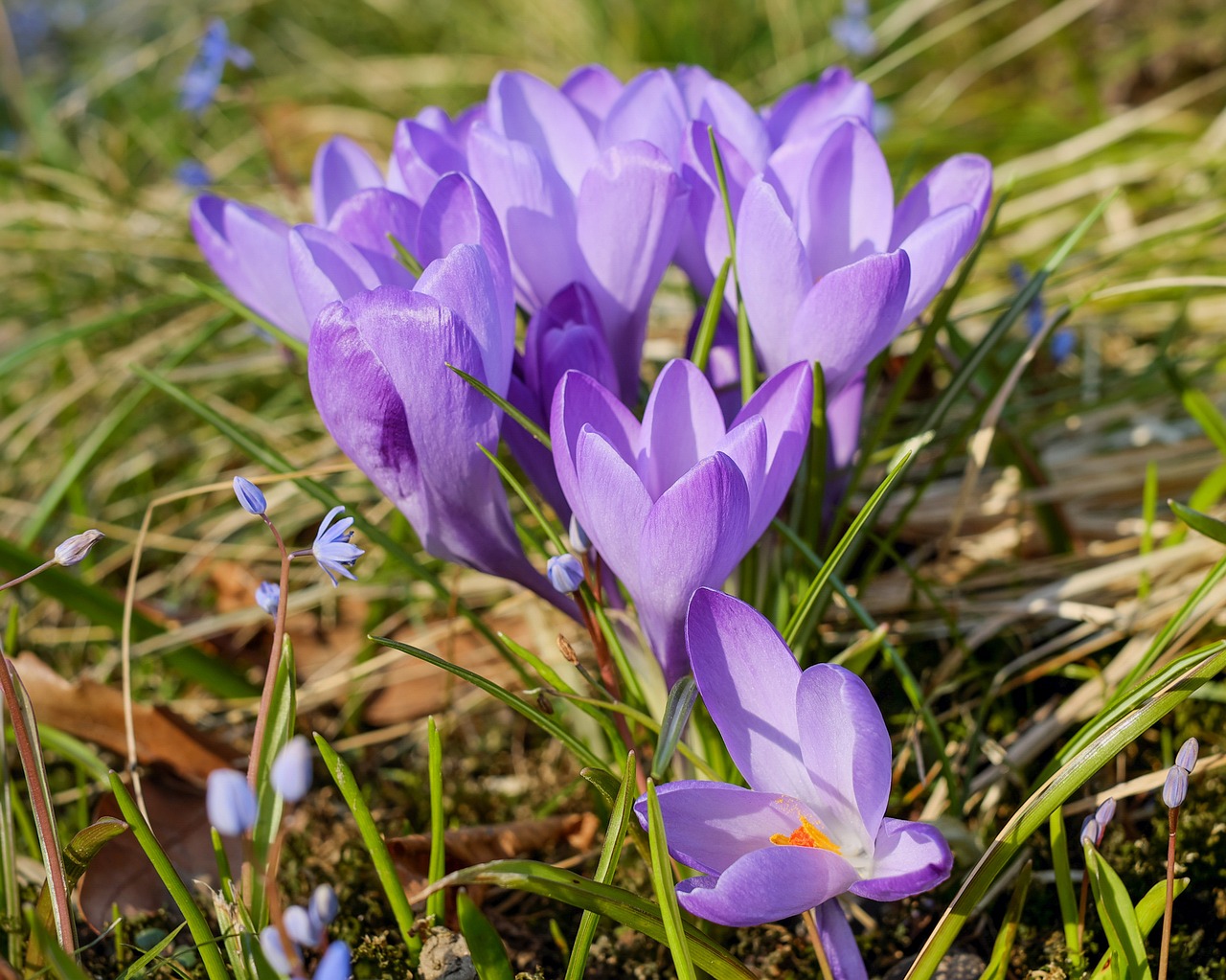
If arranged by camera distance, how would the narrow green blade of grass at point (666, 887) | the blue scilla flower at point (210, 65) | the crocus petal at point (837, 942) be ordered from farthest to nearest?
the blue scilla flower at point (210, 65) → the crocus petal at point (837, 942) → the narrow green blade of grass at point (666, 887)

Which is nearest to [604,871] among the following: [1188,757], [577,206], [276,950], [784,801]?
[784,801]

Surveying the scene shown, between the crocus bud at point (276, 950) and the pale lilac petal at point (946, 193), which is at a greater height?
the pale lilac petal at point (946, 193)

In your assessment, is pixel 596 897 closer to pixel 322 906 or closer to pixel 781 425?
pixel 322 906

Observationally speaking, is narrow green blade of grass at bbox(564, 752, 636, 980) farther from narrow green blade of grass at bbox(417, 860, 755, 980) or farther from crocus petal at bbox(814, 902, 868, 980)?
crocus petal at bbox(814, 902, 868, 980)

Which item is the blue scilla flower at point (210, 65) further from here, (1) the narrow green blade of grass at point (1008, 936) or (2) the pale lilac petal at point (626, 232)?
(1) the narrow green blade of grass at point (1008, 936)

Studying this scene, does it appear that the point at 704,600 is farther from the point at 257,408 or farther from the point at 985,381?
the point at 257,408

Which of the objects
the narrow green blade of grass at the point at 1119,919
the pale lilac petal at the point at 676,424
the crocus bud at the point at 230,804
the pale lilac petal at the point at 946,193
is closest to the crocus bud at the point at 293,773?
the crocus bud at the point at 230,804
